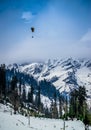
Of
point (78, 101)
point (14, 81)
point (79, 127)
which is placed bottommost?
point (79, 127)

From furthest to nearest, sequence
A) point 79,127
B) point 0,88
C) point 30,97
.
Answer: point 30,97 < point 0,88 < point 79,127

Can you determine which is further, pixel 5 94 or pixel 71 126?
pixel 5 94

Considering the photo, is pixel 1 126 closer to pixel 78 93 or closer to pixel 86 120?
pixel 86 120

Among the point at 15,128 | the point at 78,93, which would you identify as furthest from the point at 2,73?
the point at 15,128

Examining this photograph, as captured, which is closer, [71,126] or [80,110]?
[71,126]

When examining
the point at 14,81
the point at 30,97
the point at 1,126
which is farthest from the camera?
the point at 30,97

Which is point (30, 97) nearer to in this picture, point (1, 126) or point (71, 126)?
point (71, 126)

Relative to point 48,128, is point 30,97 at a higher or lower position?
higher

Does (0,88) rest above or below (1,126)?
above

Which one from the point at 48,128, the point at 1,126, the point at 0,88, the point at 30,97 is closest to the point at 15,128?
the point at 1,126
